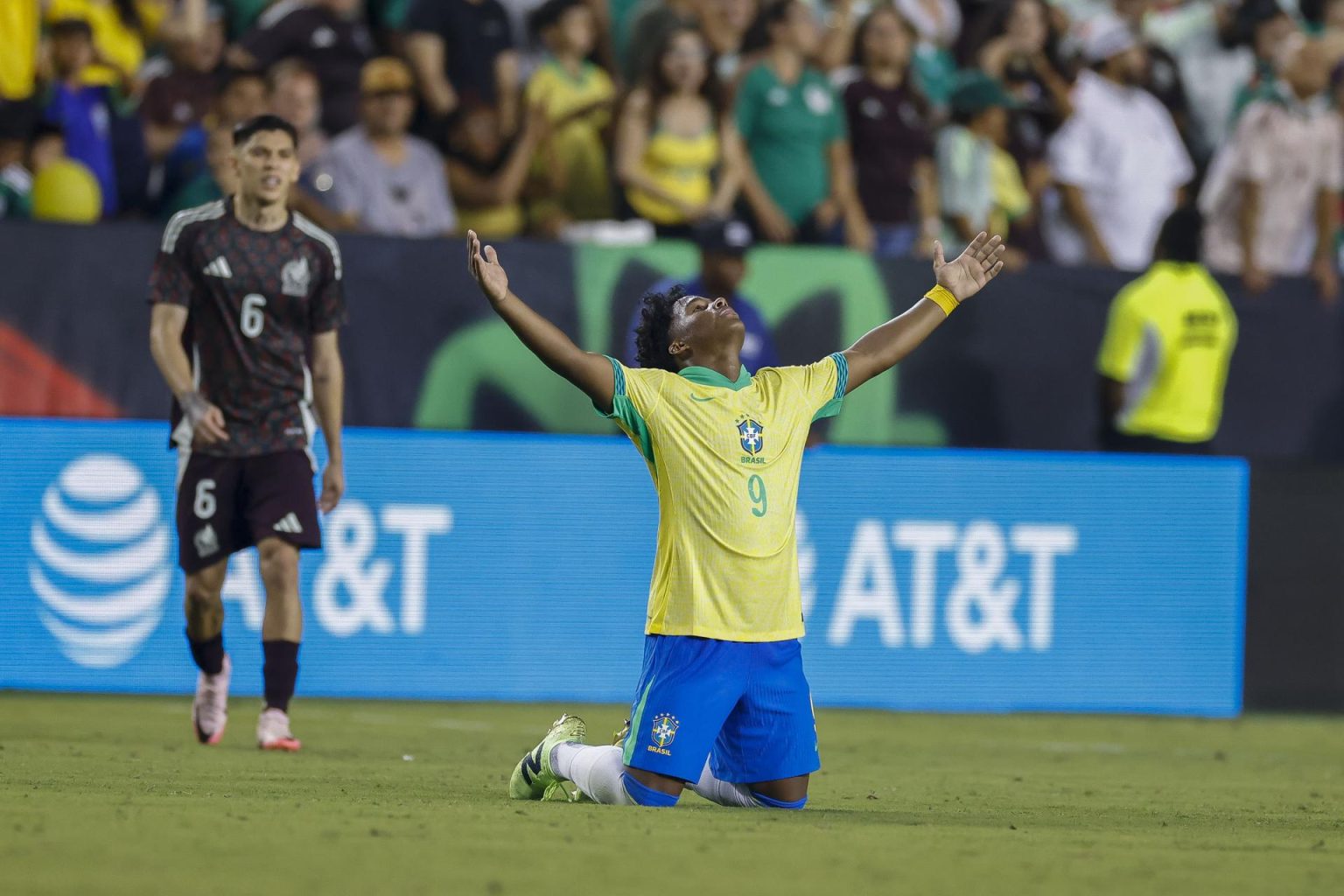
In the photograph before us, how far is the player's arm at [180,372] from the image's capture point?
7.30 metres

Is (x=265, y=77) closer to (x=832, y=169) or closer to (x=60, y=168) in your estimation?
(x=60, y=168)

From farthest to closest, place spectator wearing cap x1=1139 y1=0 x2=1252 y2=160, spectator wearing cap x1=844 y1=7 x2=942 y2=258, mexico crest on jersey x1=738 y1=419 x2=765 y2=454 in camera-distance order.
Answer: spectator wearing cap x1=1139 y1=0 x2=1252 y2=160 < spectator wearing cap x1=844 y1=7 x2=942 y2=258 < mexico crest on jersey x1=738 y1=419 x2=765 y2=454

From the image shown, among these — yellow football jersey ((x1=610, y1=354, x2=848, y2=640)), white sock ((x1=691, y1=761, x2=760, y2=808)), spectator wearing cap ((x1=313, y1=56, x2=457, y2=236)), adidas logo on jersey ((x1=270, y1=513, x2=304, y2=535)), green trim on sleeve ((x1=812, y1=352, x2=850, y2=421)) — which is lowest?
white sock ((x1=691, y1=761, x2=760, y2=808))

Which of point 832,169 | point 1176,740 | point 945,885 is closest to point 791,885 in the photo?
point 945,885

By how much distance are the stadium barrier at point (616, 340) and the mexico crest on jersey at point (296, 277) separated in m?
3.21

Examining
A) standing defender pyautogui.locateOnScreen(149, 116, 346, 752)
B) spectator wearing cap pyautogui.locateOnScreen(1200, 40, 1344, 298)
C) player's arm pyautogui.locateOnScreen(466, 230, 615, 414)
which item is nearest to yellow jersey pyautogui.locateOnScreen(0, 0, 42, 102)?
standing defender pyautogui.locateOnScreen(149, 116, 346, 752)

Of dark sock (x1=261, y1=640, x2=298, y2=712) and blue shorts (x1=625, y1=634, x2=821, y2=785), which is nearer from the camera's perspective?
blue shorts (x1=625, y1=634, x2=821, y2=785)

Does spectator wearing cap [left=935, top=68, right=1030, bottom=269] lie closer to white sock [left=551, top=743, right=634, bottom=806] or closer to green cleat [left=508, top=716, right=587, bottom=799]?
green cleat [left=508, top=716, right=587, bottom=799]

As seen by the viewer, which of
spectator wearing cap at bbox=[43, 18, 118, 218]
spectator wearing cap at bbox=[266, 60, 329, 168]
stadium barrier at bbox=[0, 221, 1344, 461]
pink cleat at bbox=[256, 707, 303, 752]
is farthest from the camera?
spectator wearing cap at bbox=[266, 60, 329, 168]

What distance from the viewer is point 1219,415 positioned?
497 inches

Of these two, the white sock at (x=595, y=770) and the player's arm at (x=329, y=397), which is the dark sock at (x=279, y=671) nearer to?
the player's arm at (x=329, y=397)

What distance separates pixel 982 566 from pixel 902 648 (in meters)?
0.62

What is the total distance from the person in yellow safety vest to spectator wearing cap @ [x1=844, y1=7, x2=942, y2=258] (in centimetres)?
134

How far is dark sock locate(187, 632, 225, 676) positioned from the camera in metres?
7.90
